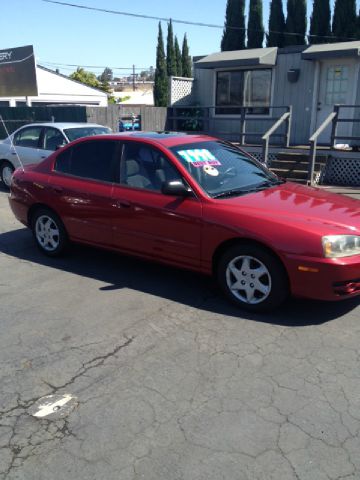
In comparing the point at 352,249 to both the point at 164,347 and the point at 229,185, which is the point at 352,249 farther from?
the point at 164,347

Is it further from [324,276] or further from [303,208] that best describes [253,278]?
[303,208]

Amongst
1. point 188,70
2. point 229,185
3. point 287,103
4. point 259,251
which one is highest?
point 188,70

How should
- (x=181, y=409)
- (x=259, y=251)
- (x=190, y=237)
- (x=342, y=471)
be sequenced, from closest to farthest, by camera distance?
(x=342, y=471) → (x=181, y=409) → (x=259, y=251) → (x=190, y=237)

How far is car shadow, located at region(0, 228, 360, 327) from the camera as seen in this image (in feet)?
14.0

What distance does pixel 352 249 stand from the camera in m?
3.90

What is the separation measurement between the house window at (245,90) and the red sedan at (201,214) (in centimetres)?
1018

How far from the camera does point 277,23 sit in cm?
2286

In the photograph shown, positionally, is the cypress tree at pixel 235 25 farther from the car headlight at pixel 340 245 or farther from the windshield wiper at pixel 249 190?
the car headlight at pixel 340 245

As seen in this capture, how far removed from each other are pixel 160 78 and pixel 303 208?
104ft

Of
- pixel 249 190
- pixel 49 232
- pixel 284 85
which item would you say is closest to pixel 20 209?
pixel 49 232

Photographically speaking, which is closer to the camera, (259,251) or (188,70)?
(259,251)

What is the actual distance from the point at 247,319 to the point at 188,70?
3779 centimetres

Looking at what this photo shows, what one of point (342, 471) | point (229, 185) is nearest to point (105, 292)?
point (229, 185)

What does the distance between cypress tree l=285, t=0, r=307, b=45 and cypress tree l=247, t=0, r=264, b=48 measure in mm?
1727
